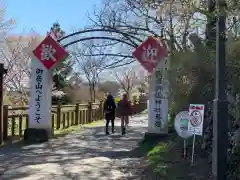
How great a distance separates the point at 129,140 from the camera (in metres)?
14.1

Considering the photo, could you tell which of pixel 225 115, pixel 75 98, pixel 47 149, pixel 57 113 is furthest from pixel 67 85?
pixel 225 115

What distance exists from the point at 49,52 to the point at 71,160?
504 cm

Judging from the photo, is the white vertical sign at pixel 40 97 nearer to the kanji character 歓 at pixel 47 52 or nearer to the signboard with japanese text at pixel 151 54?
the kanji character 歓 at pixel 47 52

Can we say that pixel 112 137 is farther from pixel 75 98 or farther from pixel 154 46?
pixel 75 98

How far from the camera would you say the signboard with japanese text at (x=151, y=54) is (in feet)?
41.7

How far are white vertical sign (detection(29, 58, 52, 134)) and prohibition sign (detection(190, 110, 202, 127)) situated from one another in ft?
20.7

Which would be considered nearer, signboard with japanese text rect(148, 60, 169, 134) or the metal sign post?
the metal sign post

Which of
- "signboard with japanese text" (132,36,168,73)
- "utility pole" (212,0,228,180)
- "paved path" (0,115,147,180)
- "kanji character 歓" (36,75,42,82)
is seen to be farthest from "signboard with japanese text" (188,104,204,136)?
"kanji character 歓" (36,75,42,82)

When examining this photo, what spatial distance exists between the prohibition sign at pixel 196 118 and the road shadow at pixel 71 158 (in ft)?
5.99

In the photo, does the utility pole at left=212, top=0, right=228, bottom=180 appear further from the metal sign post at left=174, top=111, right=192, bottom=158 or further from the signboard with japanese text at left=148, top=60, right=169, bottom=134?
the signboard with japanese text at left=148, top=60, right=169, bottom=134

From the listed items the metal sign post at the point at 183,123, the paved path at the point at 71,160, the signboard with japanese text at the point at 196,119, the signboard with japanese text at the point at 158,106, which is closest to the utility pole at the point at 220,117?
the signboard with japanese text at the point at 196,119

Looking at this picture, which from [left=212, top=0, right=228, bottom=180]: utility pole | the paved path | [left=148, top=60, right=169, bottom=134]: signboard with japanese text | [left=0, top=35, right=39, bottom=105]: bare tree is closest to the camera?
[left=212, top=0, right=228, bottom=180]: utility pole

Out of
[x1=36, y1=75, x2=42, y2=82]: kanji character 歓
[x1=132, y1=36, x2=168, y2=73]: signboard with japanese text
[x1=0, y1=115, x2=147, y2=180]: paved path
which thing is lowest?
[x1=0, y1=115, x2=147, y2=180]: paved path

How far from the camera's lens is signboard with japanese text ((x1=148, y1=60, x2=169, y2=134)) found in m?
12.7
